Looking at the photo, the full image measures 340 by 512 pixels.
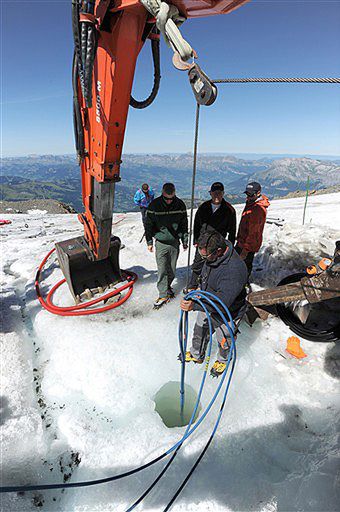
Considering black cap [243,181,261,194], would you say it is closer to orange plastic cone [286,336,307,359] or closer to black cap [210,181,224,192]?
black cap [210,181,224,192]

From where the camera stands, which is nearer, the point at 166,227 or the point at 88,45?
the point at 88,45

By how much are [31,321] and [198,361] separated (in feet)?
9.98

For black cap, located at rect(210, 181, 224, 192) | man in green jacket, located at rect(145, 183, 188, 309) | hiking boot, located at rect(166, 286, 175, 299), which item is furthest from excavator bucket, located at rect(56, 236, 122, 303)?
black cap, located at rect(210, 181, 224, 192)

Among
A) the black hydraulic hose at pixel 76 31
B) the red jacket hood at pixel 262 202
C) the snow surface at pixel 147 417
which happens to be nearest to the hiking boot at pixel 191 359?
the snow surface at pixel 147 417

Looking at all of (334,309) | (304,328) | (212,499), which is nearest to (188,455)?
(212,499)

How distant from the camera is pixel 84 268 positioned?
17.1 ft

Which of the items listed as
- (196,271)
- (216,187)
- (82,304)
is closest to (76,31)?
(216,187)

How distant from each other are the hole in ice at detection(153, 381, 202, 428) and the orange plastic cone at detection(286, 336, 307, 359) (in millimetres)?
1520

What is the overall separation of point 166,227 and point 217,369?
243 centimetres

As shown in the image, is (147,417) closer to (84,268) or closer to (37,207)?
(84,268)

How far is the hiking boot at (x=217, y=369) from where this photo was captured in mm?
3553

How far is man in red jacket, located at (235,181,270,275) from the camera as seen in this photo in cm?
450

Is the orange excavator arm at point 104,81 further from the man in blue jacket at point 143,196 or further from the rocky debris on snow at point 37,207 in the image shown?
the rocky debris on snow at point 37,207

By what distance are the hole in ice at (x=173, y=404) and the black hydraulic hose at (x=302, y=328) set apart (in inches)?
73.4
